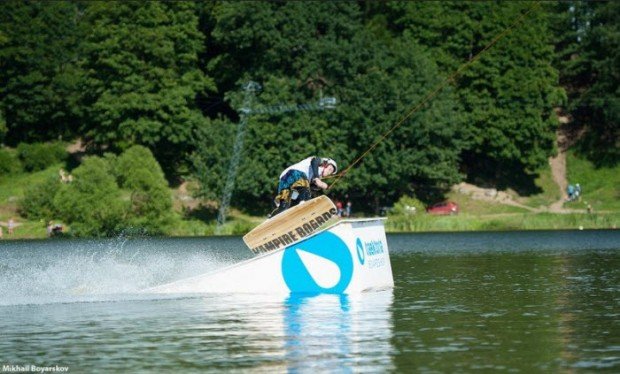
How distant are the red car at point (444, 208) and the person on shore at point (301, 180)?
6176 cm

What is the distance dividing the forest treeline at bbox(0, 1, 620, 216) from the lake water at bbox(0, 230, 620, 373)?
50049 mm

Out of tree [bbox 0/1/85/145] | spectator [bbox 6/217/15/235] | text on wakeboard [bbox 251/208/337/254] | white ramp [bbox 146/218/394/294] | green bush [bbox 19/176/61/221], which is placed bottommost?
white ramp [bbox 146/218/394/294]

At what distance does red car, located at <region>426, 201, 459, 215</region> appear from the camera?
3728 inches

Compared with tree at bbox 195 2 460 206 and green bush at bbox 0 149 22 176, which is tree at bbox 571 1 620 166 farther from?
green bush at bbox 0 149 22 176

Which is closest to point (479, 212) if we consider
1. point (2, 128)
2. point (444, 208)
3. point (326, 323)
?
point (444, 208)

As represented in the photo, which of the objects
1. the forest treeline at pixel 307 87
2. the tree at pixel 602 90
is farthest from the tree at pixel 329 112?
the tree at pixel 602 90

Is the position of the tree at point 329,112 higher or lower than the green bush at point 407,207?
higher

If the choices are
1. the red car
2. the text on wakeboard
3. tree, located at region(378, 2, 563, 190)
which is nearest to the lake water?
the text on wakeboard

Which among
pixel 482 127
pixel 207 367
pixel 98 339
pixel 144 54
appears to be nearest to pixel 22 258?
pixel 98 339

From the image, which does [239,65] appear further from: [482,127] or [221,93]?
[482,127]

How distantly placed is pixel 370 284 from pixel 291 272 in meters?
2.05

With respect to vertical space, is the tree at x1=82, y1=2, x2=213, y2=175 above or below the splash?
above

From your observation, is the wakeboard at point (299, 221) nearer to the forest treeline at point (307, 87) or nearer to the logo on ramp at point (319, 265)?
the logo on ramp at point (319, 265)

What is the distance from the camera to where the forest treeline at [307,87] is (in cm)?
9506
